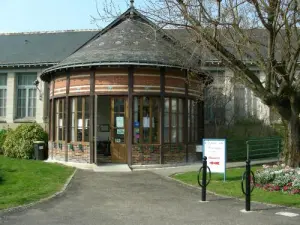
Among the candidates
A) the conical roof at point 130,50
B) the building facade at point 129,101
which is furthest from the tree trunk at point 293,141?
the building facade at point 129,101

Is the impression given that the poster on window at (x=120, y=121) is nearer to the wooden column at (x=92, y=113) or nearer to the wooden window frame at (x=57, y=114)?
the wooden column at (x=92, y=113)

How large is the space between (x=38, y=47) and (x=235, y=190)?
67.5 feet

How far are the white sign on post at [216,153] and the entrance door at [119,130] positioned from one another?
A: 453cm

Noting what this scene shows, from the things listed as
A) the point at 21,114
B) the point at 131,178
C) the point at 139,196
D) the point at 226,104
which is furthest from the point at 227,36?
the point at 21,114

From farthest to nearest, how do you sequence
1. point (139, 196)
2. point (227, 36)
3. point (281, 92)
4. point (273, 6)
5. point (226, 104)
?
point (226, 104)
point (227, 36)
point (281, 92)
point (273, 6)
point (139, 196)

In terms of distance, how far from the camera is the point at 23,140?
1922cm

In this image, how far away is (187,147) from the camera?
16.8 metres

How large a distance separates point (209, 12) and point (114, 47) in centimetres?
527

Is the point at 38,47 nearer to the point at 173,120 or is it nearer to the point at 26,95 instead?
the point at 26,95

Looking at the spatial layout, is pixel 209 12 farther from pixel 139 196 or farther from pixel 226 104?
pixel 226 104

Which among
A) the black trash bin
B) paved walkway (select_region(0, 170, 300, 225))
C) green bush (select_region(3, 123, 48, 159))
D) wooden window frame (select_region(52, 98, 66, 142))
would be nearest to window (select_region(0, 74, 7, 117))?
green bush (select_region(3, 123, 48, 159))

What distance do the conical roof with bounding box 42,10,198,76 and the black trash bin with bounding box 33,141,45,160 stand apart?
3.54 meters

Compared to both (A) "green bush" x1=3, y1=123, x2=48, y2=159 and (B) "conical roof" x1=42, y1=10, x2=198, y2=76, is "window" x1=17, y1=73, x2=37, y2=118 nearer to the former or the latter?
(A) "green bush" x1=3, y1=123, x2=48, y2=159

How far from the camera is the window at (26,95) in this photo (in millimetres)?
25938
